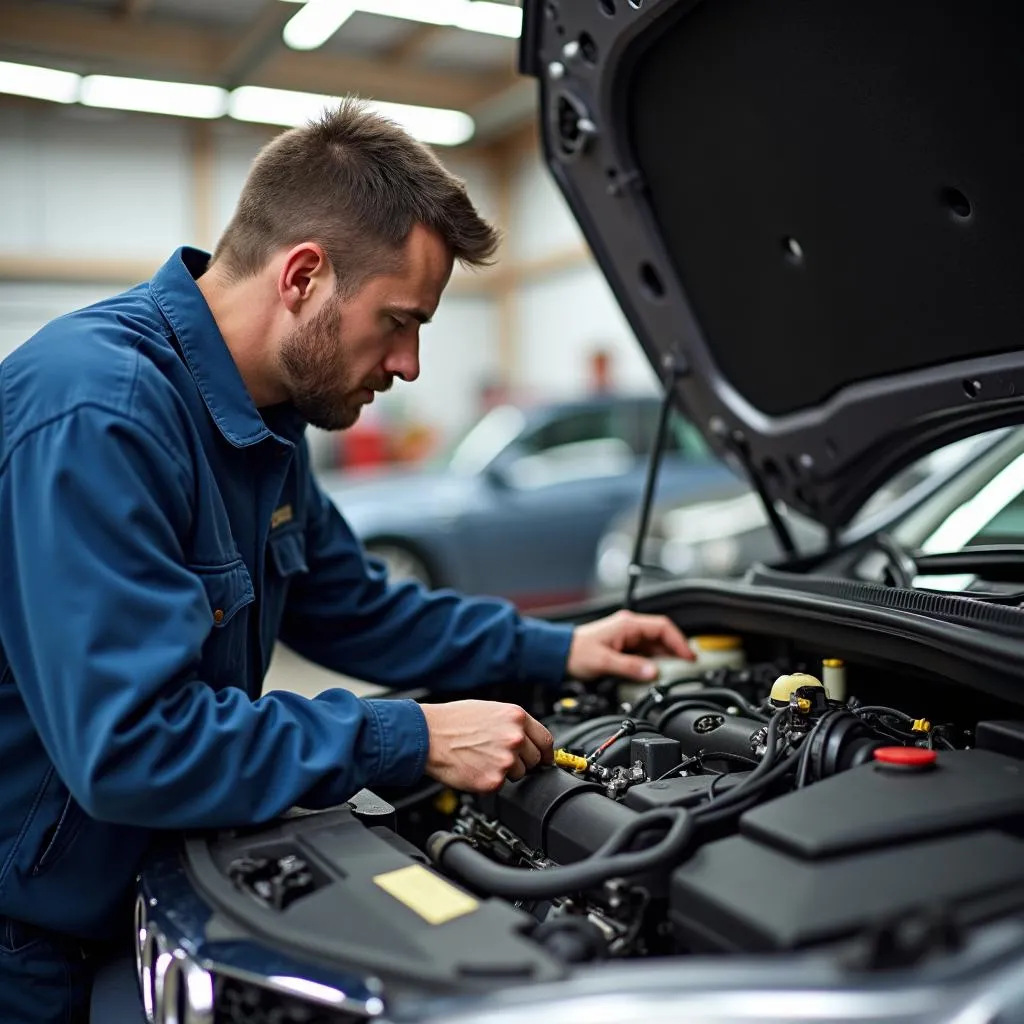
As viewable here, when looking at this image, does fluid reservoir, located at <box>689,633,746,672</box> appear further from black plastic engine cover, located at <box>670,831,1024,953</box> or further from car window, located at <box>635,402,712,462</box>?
car window, located at <box>635,402,712,462</box>

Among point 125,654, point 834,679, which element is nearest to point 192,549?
point 125,654

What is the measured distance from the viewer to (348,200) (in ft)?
4.77

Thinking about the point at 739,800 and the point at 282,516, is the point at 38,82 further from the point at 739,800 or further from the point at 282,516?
the point at 739,800

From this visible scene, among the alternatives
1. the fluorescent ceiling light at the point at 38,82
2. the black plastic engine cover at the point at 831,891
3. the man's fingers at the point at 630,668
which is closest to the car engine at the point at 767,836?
the black plastic engine cover at the point at 831,891

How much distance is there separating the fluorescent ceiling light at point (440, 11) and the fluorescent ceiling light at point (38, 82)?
7.44 ft

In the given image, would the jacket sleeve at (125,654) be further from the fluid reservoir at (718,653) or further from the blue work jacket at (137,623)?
the fluid reservoir at (718,653)

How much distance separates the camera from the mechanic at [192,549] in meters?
1.13

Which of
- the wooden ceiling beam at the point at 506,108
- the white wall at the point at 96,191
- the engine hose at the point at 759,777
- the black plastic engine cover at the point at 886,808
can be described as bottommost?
the engine hose at the point at 759,777

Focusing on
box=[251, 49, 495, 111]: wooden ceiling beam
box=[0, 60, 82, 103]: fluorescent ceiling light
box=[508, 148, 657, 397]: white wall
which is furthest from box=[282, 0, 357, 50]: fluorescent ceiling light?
box=[508, 148, 657, 397]: white wall

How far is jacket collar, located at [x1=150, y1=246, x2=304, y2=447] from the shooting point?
141 cm

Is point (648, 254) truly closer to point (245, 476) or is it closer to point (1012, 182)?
point (1012, 182)

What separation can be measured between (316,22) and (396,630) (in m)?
7.58

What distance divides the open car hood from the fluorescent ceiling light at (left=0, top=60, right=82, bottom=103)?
8.56 metres

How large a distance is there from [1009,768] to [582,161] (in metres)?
1.26
